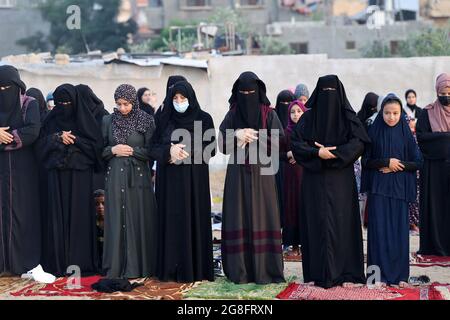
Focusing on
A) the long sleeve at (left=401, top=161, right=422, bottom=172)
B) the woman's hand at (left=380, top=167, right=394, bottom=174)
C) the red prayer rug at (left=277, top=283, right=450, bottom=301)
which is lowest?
the red prayer rug at (left=277, top=283, right=450, bottom=301)

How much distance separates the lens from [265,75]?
15.8m

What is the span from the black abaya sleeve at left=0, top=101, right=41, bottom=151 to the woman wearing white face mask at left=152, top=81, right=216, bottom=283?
1108mm

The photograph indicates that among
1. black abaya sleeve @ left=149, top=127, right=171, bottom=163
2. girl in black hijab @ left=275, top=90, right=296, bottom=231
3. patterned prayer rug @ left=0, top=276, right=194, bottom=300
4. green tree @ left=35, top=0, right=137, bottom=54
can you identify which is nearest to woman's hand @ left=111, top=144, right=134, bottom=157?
black abaya sleeve @ left=149, top=127, right=171, bottom=163

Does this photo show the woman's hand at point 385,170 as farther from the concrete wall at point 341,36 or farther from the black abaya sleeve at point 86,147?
the concrete wall at point 341,36

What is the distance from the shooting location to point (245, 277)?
7285 millimetres

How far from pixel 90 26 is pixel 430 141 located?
23.9 m

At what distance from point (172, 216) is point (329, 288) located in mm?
1469

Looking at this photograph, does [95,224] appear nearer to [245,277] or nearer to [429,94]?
[245,277]

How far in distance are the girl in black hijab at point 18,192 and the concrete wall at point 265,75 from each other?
7.71 m

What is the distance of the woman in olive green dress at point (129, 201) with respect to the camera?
7.57 m

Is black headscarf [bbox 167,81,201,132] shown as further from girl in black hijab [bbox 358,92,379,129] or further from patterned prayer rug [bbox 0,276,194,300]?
girl in black hijab [bbox 358,92,379,129]

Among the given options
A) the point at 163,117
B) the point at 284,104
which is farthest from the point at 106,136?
the point at 284,104

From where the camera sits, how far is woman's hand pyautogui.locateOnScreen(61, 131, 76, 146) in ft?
25.0

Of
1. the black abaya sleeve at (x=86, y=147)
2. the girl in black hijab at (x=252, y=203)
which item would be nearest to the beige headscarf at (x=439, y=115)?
the girl in black hijab at (x=252, y=203)
